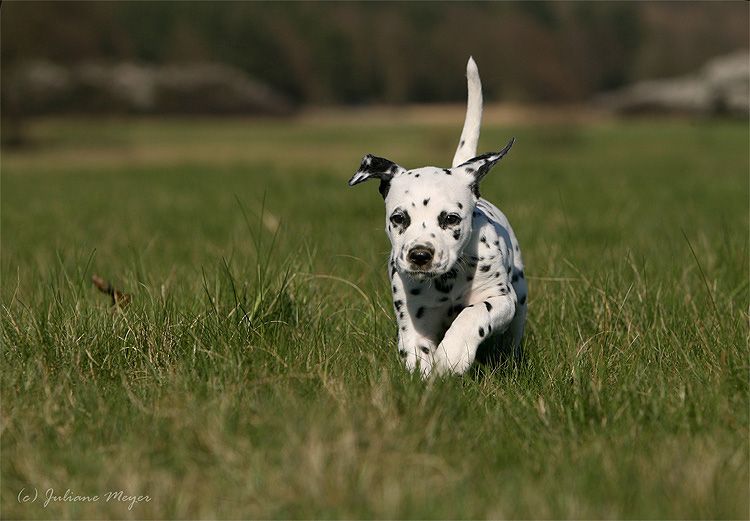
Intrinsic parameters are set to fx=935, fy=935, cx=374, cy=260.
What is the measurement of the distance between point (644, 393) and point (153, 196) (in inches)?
377

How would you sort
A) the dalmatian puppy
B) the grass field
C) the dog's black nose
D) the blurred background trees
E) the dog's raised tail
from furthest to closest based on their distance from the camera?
the blurred background trees < the dog's raised tail < the dalmatian puppy < the dog's black nose < the grass field

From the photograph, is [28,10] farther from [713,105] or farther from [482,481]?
[482,481]

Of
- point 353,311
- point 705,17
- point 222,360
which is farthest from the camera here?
point 705,17

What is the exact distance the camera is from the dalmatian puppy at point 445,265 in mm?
3602

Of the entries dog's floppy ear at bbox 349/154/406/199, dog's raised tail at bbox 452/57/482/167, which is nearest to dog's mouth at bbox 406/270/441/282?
dog's floppy ear at bbox 349/154/406/199

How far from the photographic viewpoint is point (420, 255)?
11.4 ft

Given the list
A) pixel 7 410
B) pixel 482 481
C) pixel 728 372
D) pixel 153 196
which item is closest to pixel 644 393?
pixel 728 372

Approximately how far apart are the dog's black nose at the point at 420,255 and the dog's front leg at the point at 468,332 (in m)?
0.35

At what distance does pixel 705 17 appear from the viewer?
3841 cm

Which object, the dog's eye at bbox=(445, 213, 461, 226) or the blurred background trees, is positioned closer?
the dog's eye at bbox=(445, 213, 461, 226)

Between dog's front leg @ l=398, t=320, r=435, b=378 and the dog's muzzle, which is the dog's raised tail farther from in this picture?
the dog's muzzle

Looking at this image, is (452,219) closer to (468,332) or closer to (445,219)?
(445,219)

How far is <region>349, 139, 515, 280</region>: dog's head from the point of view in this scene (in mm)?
3510

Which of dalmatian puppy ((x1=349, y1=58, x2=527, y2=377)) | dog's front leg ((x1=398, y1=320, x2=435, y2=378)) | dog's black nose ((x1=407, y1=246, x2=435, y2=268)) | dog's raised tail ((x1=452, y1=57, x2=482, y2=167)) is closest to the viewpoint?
dog's black nose ((x1=407, y1=246, x2=435, y2=268))
